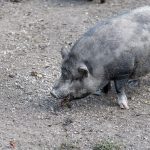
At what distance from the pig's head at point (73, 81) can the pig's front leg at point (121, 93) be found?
0.28 metres

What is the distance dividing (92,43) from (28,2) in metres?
3.74

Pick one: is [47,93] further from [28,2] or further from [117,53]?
[28,2]

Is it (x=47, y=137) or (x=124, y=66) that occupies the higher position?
(x=124, y=66)

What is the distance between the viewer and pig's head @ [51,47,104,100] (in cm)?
592

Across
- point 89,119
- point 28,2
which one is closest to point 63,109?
point 89,119

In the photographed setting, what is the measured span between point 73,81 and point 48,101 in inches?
21.4

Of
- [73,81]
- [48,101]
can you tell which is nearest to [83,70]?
[73,81]

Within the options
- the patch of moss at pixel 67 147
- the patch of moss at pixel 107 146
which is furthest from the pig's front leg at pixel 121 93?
the patch of moss at pixel 67 147

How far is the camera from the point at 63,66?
5.98 metres

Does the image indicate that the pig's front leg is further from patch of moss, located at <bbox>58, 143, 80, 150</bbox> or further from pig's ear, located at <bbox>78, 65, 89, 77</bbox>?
patch of moss, located at <bbox>58, 143, 80, 150</bbox>

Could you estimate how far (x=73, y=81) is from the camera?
5988 millimetres

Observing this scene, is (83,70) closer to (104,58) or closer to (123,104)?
(104,58)

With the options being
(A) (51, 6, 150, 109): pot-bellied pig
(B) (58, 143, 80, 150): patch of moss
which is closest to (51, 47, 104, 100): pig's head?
(A) (51, 6, 150, 109): pot-bellied pig

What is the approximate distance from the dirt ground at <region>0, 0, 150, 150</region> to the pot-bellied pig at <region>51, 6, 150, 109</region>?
298 mm
